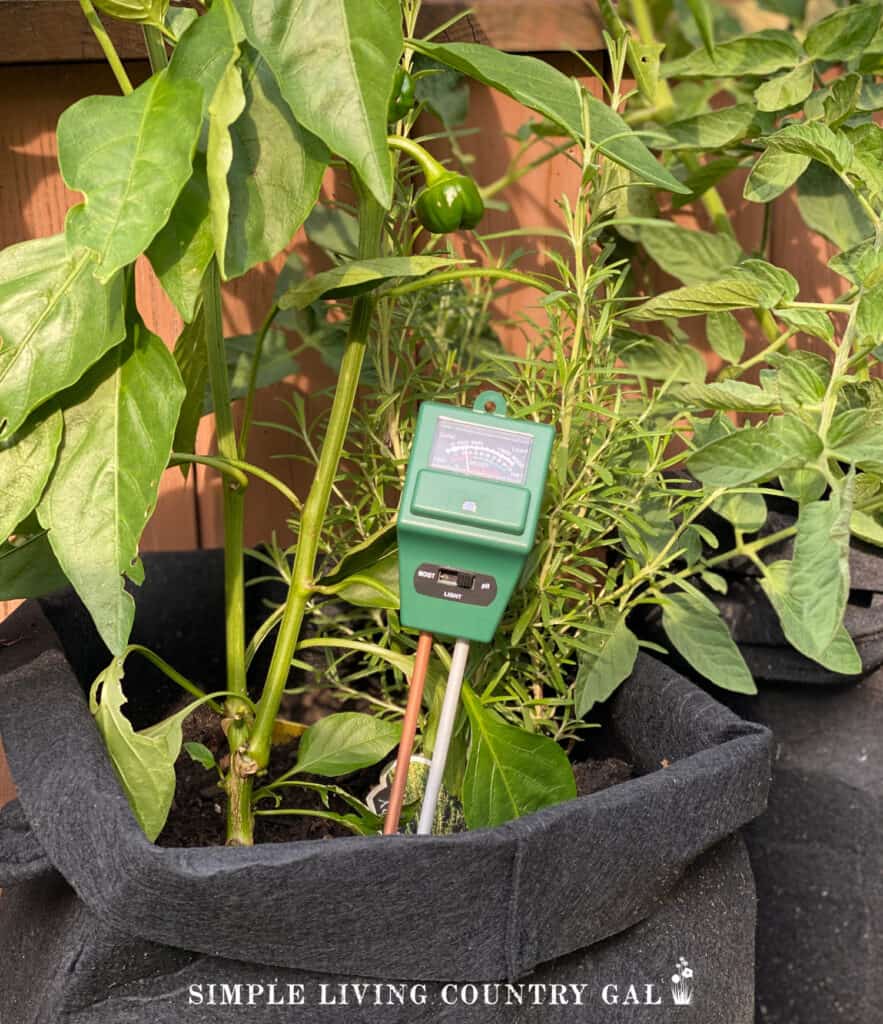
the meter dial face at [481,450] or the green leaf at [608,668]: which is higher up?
the meter dial face at [481,450]

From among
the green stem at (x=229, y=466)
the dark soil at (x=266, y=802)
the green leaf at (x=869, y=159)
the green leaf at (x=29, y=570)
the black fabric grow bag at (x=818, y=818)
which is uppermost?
the green leaf at (x=869, y=159)

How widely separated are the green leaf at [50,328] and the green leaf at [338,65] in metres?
0.15

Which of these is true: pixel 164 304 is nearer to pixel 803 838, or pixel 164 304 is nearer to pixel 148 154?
pixel 148 154

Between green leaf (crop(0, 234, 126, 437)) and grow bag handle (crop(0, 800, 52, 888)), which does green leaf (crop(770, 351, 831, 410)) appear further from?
grow bag handle (crop(0, 800, 52, 888))

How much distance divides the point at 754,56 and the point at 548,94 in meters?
0.43

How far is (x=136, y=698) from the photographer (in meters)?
0.95

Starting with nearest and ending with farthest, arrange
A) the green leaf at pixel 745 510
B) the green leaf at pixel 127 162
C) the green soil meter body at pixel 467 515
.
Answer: the green leaf at pixel 127 162, the green soil meter body at pixel 467 515, the green leaf at pixel 745 510

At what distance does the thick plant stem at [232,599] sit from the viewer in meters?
0.75

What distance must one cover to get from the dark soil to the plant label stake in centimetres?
18

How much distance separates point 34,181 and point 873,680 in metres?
0.84

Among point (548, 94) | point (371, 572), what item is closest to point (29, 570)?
point (371, 572)

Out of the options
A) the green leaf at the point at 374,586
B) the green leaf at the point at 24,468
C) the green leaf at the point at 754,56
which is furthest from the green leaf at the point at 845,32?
the green leaf at the point at 24,468

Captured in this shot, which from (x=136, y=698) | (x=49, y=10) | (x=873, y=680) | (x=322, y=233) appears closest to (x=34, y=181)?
(x=49, y=10)

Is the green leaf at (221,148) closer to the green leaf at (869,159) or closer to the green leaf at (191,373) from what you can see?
the green leaf at (191,373)
